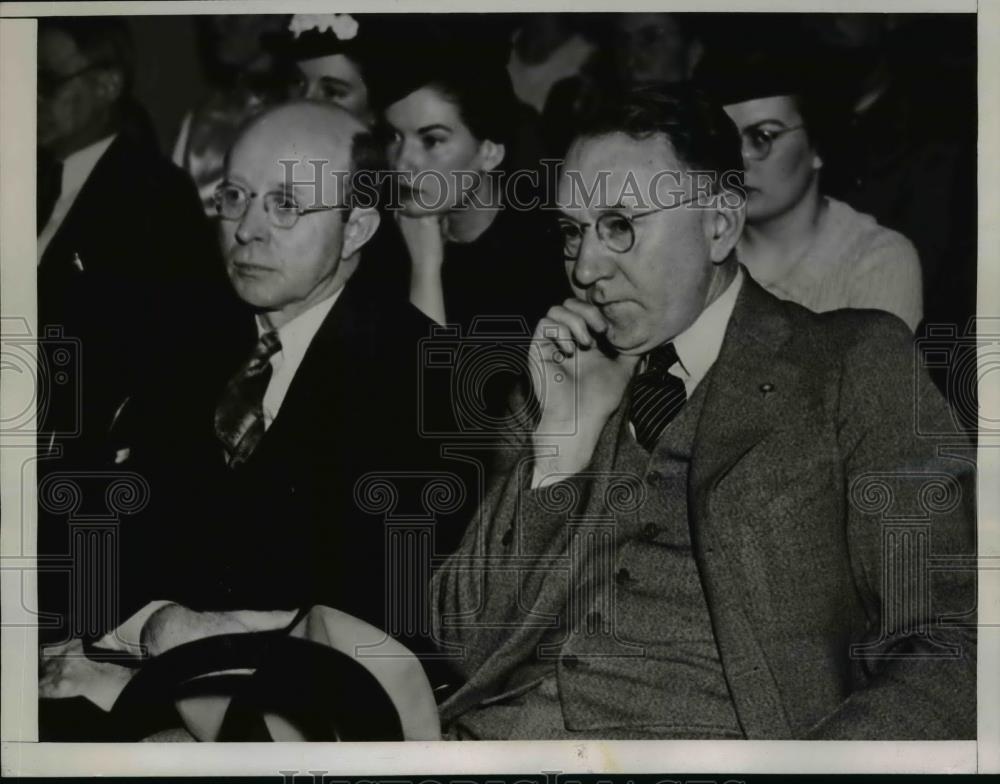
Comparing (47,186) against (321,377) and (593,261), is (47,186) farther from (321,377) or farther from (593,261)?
(593,261)

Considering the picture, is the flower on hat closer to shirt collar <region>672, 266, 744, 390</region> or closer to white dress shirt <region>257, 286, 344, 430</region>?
white dress shirt <region>257, 286, 344, 430</region>

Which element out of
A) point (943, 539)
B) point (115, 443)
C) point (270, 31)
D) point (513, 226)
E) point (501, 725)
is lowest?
point (501, 725)

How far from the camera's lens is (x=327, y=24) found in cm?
324

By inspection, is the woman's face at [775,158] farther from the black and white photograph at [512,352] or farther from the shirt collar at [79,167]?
the shirt collar at [79,167]

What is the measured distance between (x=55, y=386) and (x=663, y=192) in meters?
1.86

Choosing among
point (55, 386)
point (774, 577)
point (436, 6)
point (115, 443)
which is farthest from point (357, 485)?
point (436, 6)

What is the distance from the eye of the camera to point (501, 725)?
325cm

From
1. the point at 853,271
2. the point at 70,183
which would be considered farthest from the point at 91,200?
the point at 853,271

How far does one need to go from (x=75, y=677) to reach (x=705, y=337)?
210cm

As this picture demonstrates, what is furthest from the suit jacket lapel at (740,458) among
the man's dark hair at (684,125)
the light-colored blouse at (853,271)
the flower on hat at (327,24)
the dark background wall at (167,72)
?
the dark background wall at (167,72)

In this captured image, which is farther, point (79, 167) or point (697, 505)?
point (79, 167)

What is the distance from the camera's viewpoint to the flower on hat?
3.23 metres

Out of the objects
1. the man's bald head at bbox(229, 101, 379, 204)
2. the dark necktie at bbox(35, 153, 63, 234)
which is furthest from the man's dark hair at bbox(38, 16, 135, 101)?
the man's bald head at bbox(229, 101, 379, 204)

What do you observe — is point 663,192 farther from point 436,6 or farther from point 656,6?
point 436,6
